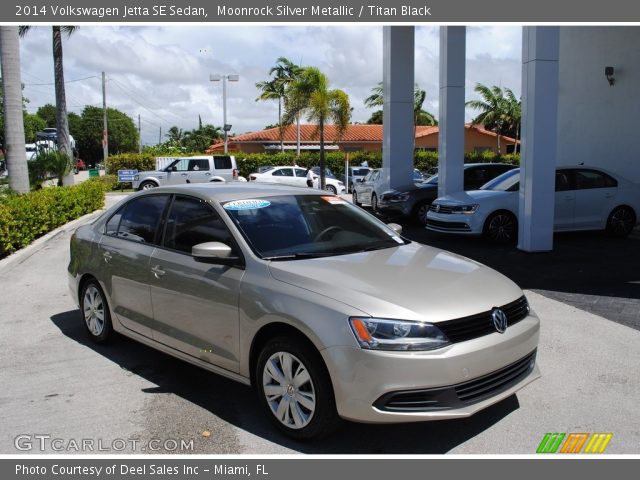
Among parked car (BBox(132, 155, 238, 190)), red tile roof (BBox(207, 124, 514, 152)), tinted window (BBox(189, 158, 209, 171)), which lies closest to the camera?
parked car (BBox(132, 155, 238, 190))

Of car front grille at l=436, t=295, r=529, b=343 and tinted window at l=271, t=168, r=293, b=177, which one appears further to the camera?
tinted window at l=271, t=168, r=293, b=177

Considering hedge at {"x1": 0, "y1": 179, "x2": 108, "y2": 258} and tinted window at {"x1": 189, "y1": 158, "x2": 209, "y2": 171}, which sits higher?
tinted window at {"x1": 189, "y1": 158, "x2": 209, "y2": 171}

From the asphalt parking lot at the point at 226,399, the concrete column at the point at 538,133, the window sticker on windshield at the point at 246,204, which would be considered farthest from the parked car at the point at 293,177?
the window sticker on windshield at the point at 246,204

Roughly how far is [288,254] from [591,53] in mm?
14571

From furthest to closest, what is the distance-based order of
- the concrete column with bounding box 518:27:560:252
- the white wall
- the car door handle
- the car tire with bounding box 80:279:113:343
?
the white wall → the concrete column with bounding box 518:27:560:252 → the car tire with bounding box 80:279:113:343 → the car door handle

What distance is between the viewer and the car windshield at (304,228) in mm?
4254

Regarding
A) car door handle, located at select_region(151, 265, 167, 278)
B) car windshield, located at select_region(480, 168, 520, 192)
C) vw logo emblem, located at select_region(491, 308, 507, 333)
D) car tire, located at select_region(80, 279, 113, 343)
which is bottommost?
car tire, located at select_region(80, 279, 113, 343)

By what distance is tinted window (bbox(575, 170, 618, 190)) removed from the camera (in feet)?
37.7

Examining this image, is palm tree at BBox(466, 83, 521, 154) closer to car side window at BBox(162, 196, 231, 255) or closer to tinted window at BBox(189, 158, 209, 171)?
tinted window at BBox(189, 158, 209, 171)

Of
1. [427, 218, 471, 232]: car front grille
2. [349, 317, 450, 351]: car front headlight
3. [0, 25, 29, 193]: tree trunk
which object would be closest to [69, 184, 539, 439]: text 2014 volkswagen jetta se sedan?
[349, 317, 450, 351]: car front headlight

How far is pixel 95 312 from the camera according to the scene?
5652 mm

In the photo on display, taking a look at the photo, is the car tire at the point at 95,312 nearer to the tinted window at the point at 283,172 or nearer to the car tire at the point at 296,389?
the car tire at the point at 296,389

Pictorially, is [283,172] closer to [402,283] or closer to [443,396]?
[402,283]

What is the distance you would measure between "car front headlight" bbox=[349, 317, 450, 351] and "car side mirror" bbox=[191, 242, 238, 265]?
1148mm
